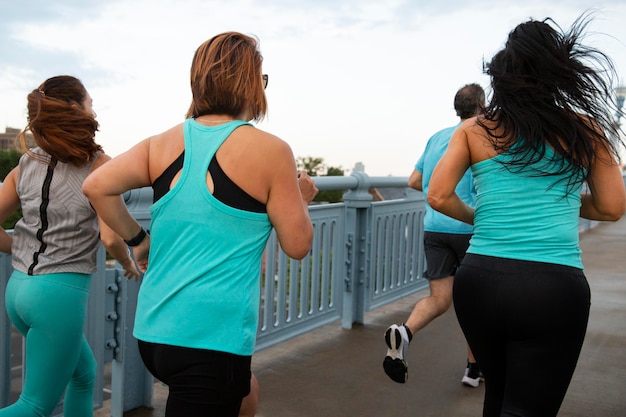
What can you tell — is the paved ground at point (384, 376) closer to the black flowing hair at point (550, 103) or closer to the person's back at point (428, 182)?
the person's back at point (428, 182)

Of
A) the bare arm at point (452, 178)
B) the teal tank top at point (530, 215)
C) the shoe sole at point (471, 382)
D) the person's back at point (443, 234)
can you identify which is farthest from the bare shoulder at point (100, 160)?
the shoe sole at point (471, 382)

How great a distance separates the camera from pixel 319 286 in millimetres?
6004

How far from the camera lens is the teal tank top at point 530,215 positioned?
234cm

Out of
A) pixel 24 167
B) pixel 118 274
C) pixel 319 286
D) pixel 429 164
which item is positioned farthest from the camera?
pixel 319 286

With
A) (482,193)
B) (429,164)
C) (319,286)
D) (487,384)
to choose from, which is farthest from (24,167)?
(319,286)

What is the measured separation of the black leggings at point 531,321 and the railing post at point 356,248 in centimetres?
373

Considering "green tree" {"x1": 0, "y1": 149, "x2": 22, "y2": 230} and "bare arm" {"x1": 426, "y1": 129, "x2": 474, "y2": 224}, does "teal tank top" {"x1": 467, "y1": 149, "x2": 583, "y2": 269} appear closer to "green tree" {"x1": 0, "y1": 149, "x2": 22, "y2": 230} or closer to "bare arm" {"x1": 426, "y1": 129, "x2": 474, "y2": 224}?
"bare arm" {"x1": 426, "y1": 129, "x2": 474, "y2": 224}

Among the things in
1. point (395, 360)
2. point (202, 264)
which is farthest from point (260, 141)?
point (395, 360)

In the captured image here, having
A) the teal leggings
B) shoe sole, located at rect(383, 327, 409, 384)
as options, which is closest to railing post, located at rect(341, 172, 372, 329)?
shoe sole, located at rect(383, 327, 409, 384)

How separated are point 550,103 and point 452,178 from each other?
0.43 m

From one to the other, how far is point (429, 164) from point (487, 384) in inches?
87.0

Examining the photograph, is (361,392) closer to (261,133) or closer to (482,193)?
(482,193)

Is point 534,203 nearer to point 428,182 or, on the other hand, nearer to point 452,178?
point 452,178

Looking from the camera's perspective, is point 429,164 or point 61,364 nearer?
point 61,364
